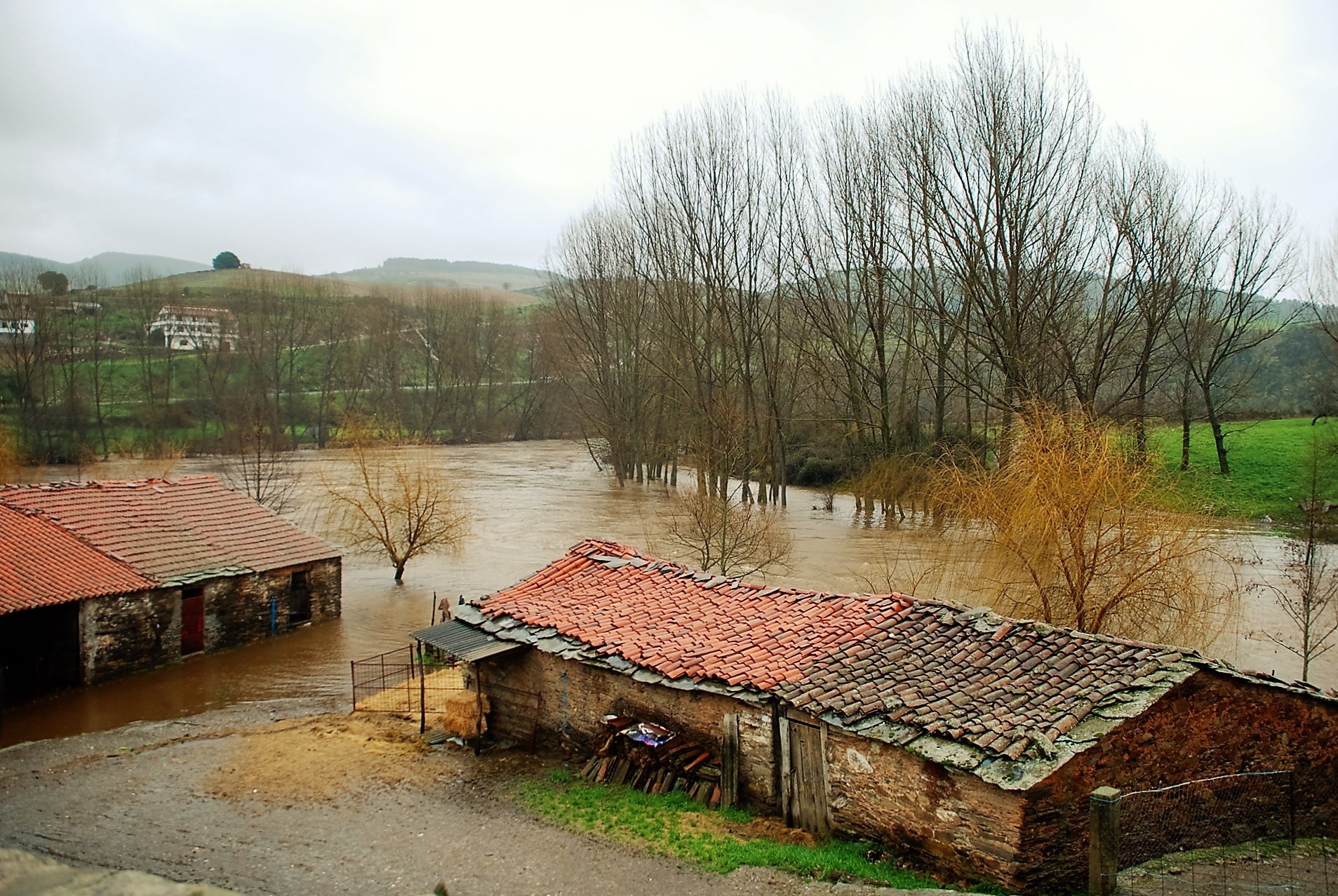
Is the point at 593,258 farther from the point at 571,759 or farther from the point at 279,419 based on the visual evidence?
the point at 571,759

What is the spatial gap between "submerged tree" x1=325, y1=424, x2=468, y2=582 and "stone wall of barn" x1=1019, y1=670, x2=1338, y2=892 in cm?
2115

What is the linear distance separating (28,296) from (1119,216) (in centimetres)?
6128

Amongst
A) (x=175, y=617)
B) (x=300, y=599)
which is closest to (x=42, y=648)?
(x=175, y=617)

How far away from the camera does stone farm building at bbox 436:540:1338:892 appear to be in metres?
7.74

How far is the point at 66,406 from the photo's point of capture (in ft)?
176

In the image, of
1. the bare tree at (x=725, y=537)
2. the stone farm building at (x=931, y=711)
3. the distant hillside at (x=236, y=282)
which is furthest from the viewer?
the distant hillside at (x=236, y=282)

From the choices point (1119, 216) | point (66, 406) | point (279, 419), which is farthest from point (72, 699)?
point (279, 419)

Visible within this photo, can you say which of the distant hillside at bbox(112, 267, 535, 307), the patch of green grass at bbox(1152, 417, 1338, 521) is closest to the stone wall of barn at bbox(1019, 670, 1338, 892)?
the patch of green grass at bbox(1152, 417, 1338, 521)

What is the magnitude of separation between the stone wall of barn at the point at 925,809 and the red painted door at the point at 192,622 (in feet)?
51.1

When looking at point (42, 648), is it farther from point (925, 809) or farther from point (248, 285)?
point (248, 285)

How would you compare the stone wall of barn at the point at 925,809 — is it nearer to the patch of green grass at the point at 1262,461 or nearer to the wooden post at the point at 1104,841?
the wooden post at the point at 1104,841

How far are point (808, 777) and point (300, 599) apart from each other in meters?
16.5

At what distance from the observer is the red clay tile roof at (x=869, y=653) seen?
8453mm

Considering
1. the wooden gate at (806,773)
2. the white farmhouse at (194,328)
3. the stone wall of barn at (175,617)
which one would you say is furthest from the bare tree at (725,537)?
the white farmhouse at (194,328)
